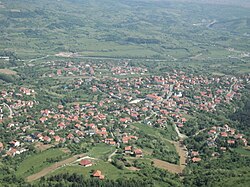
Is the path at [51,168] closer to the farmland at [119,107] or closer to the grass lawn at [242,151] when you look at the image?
the farmland at [119,107]

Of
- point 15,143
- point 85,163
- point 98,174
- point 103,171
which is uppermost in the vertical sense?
point 98,174

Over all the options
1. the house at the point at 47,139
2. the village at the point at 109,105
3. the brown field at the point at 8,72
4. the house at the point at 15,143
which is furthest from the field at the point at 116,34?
the house at the point at 15,143

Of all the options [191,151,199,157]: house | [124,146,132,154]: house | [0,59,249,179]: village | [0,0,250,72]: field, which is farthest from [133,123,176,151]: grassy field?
[0,0,250,72]: field

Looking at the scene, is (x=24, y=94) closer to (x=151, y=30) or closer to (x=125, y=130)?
(x=125, y=130)

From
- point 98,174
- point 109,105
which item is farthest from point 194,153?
point 109,105

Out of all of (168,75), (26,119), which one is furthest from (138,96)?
(26,119)

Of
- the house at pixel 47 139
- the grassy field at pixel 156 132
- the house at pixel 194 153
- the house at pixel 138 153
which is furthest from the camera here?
the grassy field at pixel 156 132

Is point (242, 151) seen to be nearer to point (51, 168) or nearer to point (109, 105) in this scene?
point (51, 168)

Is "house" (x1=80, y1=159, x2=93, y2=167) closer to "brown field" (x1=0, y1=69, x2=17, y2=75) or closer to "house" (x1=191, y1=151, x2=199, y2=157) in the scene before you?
"house" (x1=191, y1=151, x2=199, y2=157)

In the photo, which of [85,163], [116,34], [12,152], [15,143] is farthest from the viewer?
[116,34]
